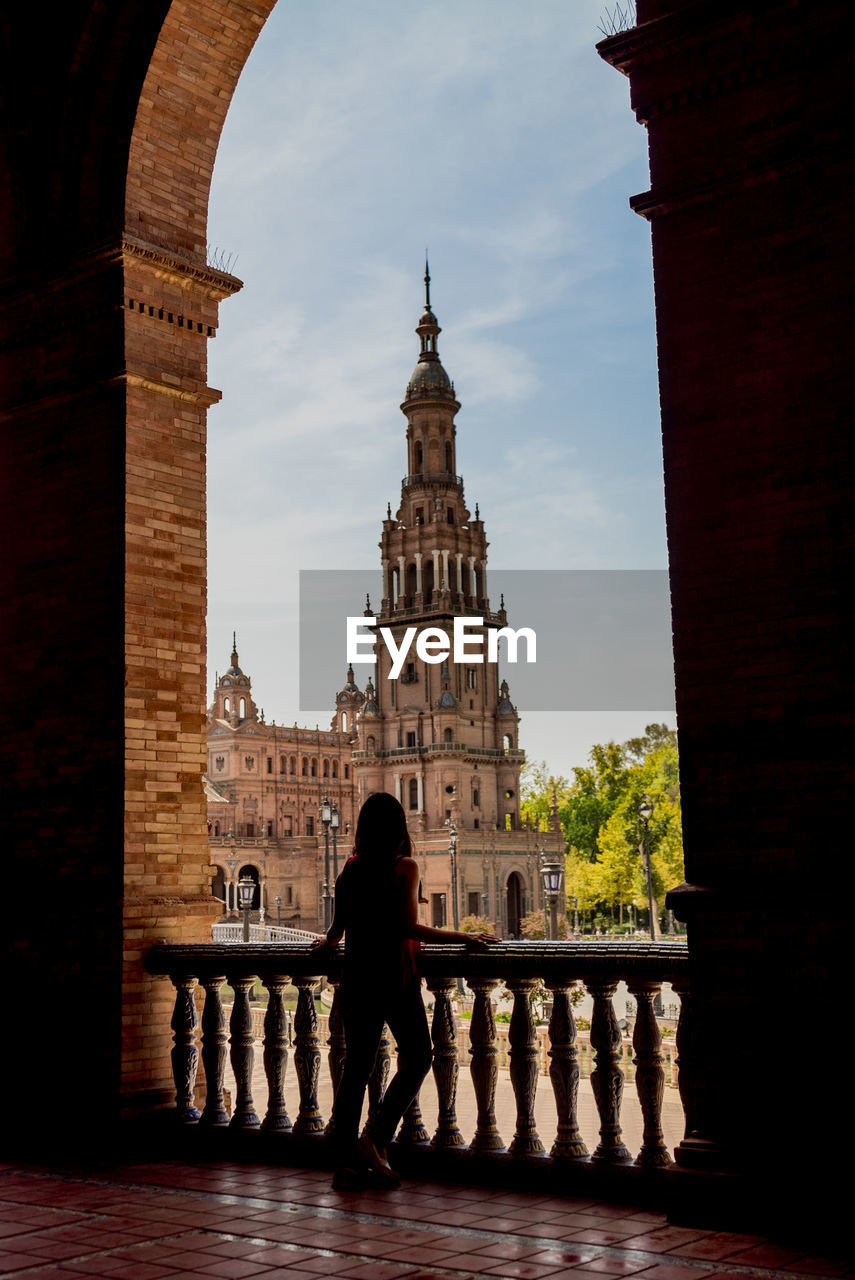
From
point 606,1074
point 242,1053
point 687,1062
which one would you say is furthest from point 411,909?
point 242,1053

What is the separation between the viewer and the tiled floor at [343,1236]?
4.31 metres

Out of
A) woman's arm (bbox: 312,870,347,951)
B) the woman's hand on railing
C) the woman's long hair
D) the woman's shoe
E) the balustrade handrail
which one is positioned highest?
the woman's long hair

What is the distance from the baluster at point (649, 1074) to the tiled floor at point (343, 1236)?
247mm

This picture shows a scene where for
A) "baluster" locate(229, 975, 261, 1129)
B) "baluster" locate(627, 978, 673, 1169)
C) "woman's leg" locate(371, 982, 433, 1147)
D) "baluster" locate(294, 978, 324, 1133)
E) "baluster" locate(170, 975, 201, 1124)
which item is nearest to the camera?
"baluster" locate(627, 978, 673, 1169)

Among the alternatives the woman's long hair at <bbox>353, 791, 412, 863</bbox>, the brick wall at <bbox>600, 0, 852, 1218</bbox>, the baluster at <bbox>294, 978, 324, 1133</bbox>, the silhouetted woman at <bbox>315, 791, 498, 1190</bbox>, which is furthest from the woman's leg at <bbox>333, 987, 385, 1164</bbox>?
the brick wall at <bbox>600, 0, 852, 1218</bbox>

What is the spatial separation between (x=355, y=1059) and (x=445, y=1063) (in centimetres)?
53

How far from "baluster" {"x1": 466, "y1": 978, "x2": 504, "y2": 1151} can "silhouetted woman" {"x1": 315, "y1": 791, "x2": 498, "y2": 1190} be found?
1.03 ft

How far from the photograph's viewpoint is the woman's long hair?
557 cm

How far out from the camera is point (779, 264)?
518cm

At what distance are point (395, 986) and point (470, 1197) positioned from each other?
892 millimetres

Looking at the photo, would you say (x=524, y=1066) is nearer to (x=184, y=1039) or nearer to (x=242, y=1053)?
(x=242, y=1053)

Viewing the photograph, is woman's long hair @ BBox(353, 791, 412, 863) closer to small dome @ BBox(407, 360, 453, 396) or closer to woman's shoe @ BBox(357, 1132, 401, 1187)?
woman's shoe @ BBox(357, 1132, 401, 1187)

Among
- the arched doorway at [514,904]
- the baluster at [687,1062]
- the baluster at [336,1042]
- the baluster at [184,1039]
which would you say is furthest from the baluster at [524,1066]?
the arched doorway at [514,904]

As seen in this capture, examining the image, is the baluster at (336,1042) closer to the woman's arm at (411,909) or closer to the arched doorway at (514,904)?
the woman's arm at (411,909)
